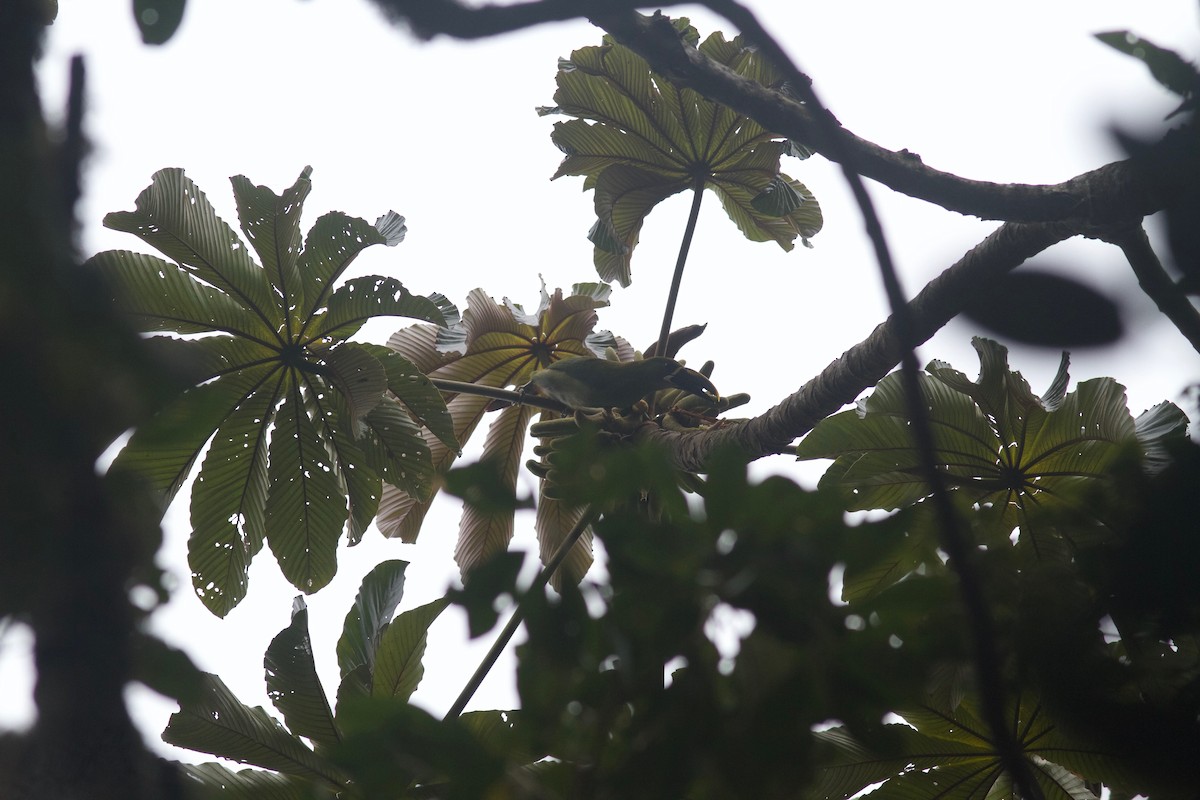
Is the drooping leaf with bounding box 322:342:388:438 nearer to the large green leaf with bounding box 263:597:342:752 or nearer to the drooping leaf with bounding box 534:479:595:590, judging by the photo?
the large green leaf with bounding box 263:597:342:752

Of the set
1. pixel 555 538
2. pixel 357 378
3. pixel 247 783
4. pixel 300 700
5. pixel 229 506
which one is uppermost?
pixel 357 378

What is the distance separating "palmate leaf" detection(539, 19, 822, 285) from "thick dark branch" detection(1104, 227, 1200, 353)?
127 centimetres

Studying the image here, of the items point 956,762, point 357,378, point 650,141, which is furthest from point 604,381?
point 956,762

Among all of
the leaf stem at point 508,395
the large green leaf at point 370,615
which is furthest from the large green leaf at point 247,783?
the leaf stem at point 508,395

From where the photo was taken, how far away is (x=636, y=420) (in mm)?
2760

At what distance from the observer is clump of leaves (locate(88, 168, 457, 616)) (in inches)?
101

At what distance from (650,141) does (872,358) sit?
4.70ft

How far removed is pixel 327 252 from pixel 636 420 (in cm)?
109

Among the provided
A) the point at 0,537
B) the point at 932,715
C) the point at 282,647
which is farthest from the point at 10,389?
the point at 932,715

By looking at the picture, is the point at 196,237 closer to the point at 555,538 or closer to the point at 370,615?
the point at 370,615

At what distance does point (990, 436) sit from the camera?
2410mm

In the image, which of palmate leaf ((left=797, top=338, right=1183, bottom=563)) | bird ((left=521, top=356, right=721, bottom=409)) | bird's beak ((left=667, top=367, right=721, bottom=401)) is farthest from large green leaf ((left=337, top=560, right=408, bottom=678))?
palmate leaf ((left=797, top=338, right=1183, bottom=563))

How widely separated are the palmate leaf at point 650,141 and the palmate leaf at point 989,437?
937mm

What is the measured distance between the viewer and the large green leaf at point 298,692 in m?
2.20
